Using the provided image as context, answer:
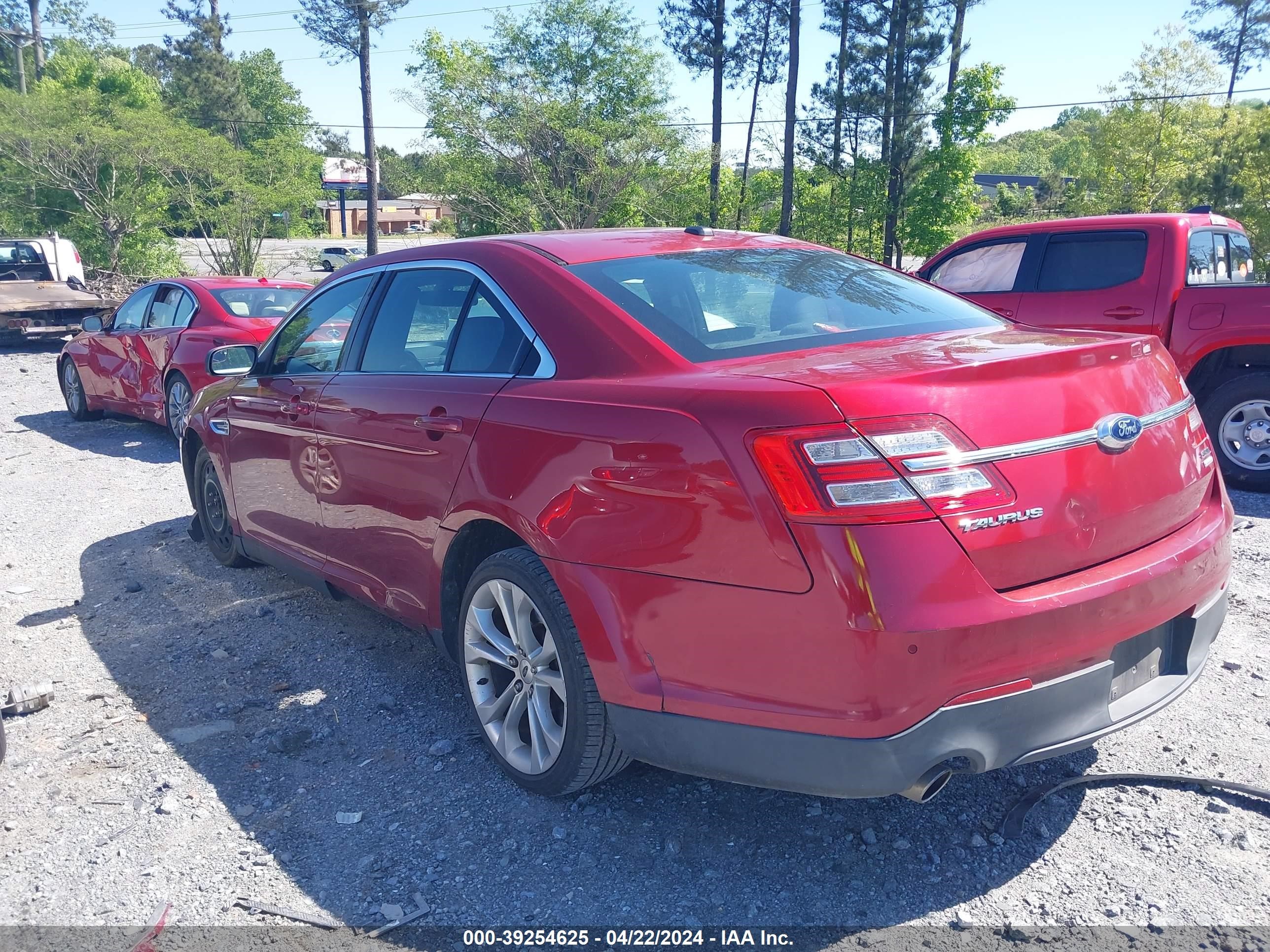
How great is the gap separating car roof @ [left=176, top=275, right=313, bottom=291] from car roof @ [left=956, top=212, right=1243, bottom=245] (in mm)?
6187

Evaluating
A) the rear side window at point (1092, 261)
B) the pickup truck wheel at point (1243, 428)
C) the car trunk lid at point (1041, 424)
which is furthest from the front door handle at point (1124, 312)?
the car trunk lid at point (1041, 424)

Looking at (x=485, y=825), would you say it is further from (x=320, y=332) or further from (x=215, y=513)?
(x=215, y=513)

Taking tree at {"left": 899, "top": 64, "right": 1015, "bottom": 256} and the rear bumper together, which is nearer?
the rear bumper

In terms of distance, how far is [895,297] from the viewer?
3.45m

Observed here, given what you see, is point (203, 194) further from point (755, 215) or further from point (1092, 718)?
point (1092, 718)

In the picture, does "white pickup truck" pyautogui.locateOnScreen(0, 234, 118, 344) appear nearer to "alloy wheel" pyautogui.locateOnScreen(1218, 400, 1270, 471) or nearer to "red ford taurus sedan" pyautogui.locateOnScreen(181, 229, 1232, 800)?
"red ford taurus sedan" pyautogui.locateOnScreen(181, 229, 1232, 800)

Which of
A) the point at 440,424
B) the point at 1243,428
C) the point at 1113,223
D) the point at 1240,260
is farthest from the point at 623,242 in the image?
the point at 1240,260

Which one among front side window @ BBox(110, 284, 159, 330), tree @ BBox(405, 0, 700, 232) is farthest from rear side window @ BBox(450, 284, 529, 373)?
tree @ BBox(405, 0, 700, 232)

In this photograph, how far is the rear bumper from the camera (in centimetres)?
229

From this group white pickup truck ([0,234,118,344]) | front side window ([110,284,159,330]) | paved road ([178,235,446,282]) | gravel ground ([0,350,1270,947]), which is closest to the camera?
gravel ground ([0,350,1270,947])

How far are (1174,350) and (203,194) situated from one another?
86.2 ft

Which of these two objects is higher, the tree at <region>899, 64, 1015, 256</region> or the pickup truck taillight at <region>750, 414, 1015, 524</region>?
the tree at <region>899, 64, 1015, 256</region>

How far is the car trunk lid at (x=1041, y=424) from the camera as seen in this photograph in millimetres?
2311

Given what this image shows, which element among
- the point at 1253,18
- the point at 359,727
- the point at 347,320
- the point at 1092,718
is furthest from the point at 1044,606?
the point at 1253,18
